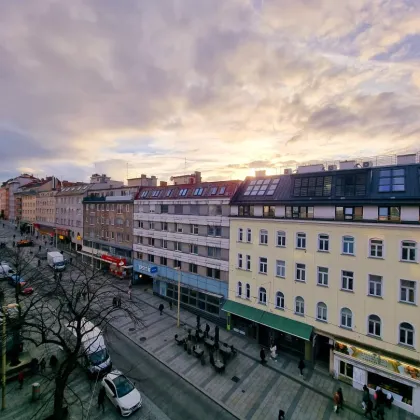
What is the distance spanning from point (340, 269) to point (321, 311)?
4.41m

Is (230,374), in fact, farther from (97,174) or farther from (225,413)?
(97,174)

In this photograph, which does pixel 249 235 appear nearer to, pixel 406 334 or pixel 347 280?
pixel 347 280

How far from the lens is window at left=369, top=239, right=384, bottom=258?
63.4 ft

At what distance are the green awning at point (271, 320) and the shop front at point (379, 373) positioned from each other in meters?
2.79

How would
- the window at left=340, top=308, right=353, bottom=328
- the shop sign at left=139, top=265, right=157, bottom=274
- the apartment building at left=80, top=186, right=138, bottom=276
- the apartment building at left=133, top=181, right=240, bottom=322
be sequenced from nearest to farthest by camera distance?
the window at left=340, top=308, right=353, bottom=328 < the apartment building at left=133, top=181, right=240, bottom=322 < the shop sign at left=139, top=265, right=157, bottom=274 < the apartment building at left=80, top=186, right=138, bottom=276

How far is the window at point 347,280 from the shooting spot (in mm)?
20672

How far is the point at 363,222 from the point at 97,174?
60.2 meters

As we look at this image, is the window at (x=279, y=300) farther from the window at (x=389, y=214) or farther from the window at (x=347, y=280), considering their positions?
the window at (x=389, y=214)

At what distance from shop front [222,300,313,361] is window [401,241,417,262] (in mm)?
10036

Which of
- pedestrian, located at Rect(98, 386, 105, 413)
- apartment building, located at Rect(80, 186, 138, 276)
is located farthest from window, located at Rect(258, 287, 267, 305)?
apartment building, located at Rect(80, 186, 138, 276)

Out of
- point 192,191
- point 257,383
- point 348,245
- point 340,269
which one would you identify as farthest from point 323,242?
point 192,191

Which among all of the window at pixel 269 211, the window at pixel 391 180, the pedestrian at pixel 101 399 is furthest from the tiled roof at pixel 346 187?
the pedestrian at pixel 101 399

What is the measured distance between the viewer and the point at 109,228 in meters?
49.3

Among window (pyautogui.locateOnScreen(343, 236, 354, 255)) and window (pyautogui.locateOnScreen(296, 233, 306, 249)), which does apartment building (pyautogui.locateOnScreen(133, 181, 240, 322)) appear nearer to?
window (pyautogui.locateOnScreen(296, 233, 306, 249))
